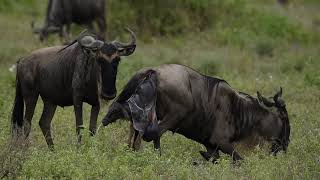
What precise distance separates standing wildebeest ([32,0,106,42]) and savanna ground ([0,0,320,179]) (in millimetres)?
343

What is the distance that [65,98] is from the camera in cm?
959

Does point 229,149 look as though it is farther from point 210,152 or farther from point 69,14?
point 69,14

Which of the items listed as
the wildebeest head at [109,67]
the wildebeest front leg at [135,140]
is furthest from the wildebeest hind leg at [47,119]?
the wildebeest front leg at [135,140]

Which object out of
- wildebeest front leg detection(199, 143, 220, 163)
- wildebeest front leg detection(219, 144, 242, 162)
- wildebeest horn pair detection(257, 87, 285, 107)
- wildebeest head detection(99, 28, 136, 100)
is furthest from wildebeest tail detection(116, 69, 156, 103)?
wildebeest horn pair detection(257, 87, 285, 107)

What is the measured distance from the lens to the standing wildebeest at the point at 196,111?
8734 mm

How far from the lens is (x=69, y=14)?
18375 millimetres

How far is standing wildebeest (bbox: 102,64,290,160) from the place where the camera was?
8.73 metres

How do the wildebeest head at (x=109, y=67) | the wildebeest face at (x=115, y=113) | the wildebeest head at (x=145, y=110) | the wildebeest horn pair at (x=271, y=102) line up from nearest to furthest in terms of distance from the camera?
the wildebeest head at (x=145, y=110), the wildebeest head at (x=109, y=67), the wildebeest face at (x=115, y=113), the wildebeest horn pair at (x=271, y=102)

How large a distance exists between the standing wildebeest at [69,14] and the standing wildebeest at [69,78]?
8451 mm

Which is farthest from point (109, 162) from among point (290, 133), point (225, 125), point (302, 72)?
point (302, 72)

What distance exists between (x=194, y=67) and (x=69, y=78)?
5.74m

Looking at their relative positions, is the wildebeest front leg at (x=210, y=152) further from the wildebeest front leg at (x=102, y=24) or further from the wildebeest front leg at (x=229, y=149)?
the wildebeest front leg at (x=102, y=24)

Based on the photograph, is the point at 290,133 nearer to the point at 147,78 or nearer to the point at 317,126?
the point at 317,126

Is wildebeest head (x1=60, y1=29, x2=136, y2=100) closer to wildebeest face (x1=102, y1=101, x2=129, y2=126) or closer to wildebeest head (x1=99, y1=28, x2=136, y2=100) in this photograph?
wildebeest head (x1=99, y1=28, x2=136, y2=100)
